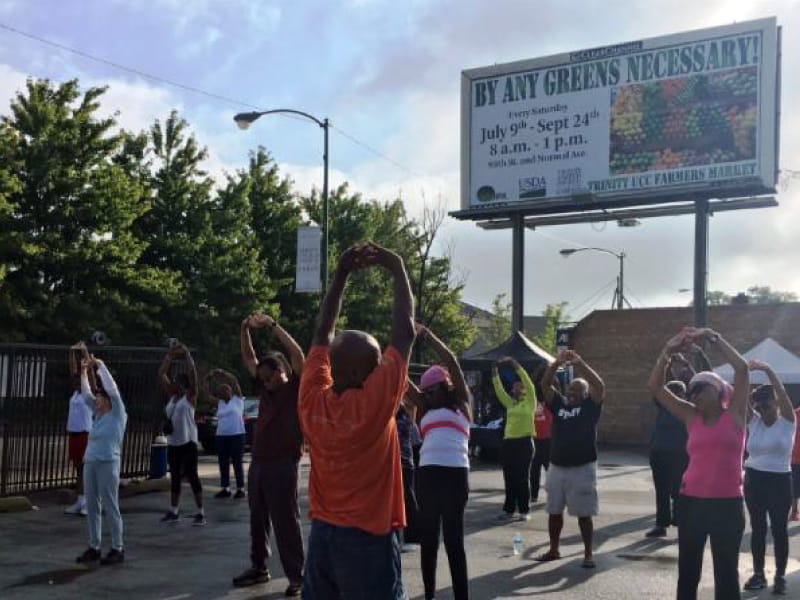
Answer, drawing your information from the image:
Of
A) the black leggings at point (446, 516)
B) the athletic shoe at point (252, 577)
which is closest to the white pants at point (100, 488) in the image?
the athletic shoe at point (252, 577)

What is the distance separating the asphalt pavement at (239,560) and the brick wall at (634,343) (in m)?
17.5

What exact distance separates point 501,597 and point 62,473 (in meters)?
8.14

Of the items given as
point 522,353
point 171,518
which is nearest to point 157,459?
point 171,518

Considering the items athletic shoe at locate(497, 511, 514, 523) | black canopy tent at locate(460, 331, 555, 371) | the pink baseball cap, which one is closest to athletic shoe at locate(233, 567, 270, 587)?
the pink baseball cap

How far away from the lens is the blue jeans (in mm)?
3719

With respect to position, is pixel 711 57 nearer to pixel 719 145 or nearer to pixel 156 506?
pixel 719 145

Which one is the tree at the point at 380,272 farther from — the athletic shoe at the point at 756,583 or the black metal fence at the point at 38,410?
the athletic shoe at the point at 756,583

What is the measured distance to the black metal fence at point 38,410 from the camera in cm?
1270

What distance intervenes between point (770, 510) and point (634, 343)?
2298 centimetres

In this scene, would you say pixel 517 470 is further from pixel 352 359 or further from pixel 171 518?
pixel 352 359

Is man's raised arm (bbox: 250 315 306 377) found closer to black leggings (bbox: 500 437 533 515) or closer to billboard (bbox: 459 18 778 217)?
black leggings (bbox: 500 437 533 515)

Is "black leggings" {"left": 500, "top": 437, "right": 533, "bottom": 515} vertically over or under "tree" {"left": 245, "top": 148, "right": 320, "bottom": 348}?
under

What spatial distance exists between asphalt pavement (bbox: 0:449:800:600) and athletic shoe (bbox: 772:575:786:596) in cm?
7

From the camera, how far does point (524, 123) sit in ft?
81.5
